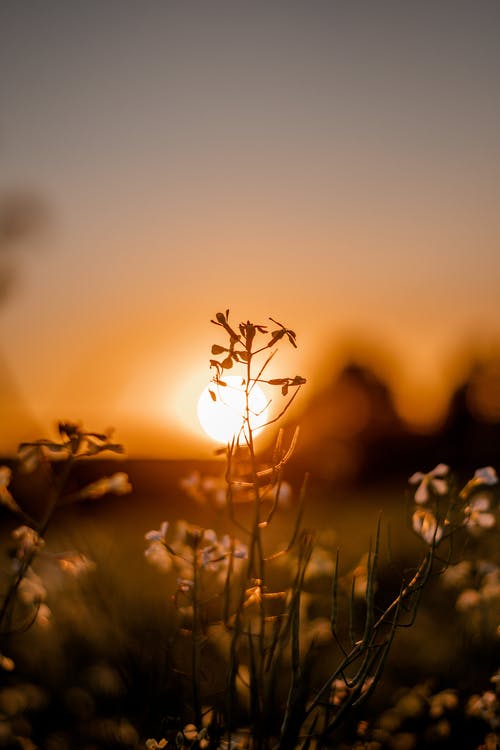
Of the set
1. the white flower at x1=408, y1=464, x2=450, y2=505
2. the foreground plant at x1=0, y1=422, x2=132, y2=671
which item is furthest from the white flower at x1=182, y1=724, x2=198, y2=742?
the white flower at x1=408, y1=464, x2=450, y2=505

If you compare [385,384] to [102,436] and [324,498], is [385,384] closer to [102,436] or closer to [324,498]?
[324,498]

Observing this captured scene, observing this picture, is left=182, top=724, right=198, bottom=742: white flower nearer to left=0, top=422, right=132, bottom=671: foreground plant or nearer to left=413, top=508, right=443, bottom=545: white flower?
left=0, top=422, right=132, bottom=671: foreground plant

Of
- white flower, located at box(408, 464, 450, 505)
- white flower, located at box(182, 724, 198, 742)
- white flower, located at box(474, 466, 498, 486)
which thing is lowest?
white flower, located at box(182, 724, 198, 742)

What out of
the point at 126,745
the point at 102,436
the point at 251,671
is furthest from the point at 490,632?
the point at 102,436

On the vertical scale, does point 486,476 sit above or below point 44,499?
above

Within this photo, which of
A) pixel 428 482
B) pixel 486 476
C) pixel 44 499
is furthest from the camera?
pixel 428 482

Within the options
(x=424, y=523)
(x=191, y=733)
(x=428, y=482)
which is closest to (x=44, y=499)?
(x=191, y=733)

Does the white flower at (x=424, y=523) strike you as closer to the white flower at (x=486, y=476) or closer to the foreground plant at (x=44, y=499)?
the white flower at (x=486, y=476)

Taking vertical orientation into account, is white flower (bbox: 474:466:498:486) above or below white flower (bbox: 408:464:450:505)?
above

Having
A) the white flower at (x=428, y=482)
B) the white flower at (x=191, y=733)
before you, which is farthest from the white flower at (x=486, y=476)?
the white flower at (x=191, y=733)

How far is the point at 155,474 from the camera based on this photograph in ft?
53.0

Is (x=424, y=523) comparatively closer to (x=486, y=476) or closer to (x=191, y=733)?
(x=486, y=476)

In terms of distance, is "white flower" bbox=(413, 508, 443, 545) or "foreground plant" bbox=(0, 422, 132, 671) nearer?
"foreground plant" bbox=(0, 422, 132, 671)

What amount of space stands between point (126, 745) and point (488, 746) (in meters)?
1.77
